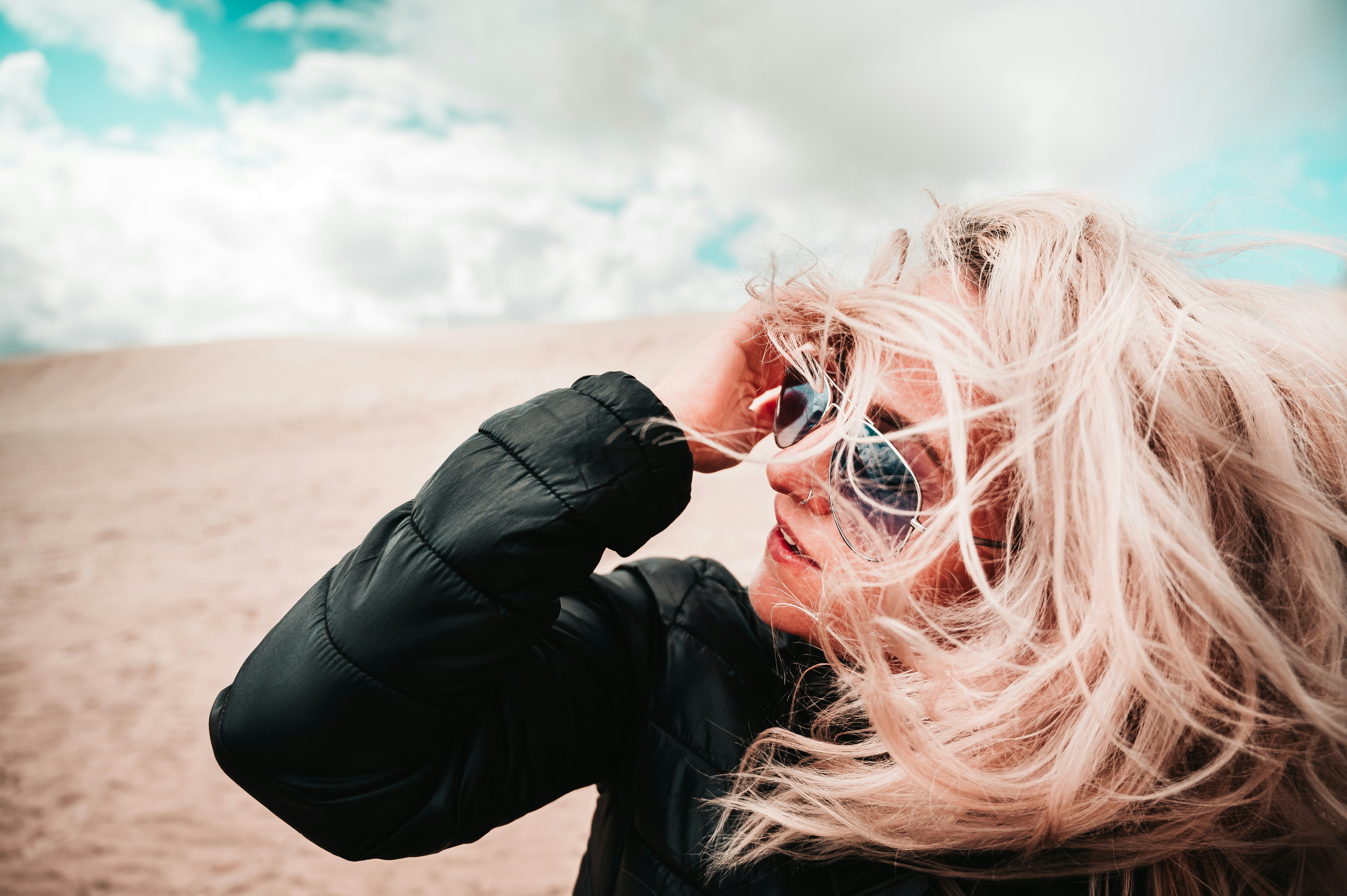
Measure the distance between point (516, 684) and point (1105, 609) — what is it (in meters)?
1.08

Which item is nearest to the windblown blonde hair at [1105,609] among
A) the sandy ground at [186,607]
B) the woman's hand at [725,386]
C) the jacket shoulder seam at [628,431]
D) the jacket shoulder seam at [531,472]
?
the woman's hand at [725,386]

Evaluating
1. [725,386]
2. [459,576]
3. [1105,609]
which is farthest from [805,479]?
[459,576]

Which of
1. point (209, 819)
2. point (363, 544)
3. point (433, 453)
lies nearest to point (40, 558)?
point (433, 453)

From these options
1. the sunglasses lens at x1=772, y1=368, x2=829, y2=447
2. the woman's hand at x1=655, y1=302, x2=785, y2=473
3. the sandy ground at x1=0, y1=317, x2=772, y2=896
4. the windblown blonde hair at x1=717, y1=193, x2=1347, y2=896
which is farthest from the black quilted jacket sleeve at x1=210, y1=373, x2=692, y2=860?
the sandy ground at x1=0, y1=317, x2=772, y2=896

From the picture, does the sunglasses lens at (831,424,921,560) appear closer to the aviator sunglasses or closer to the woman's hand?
the aviator sunglasses

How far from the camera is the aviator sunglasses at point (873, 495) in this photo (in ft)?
3.78

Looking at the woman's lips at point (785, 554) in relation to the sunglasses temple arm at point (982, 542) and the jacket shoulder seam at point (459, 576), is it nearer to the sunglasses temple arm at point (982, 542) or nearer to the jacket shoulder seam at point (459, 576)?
the sunglasses temple arm at point (982, 542)

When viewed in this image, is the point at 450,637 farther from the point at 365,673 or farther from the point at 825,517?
the point at 825,517

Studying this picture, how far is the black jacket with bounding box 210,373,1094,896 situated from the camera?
100 cm

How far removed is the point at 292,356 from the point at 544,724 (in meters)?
37.3


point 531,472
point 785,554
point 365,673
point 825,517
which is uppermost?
point 531,472

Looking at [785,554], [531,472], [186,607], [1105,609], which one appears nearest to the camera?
[1105,609]

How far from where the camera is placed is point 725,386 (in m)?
1.37

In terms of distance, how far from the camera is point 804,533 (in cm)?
126
